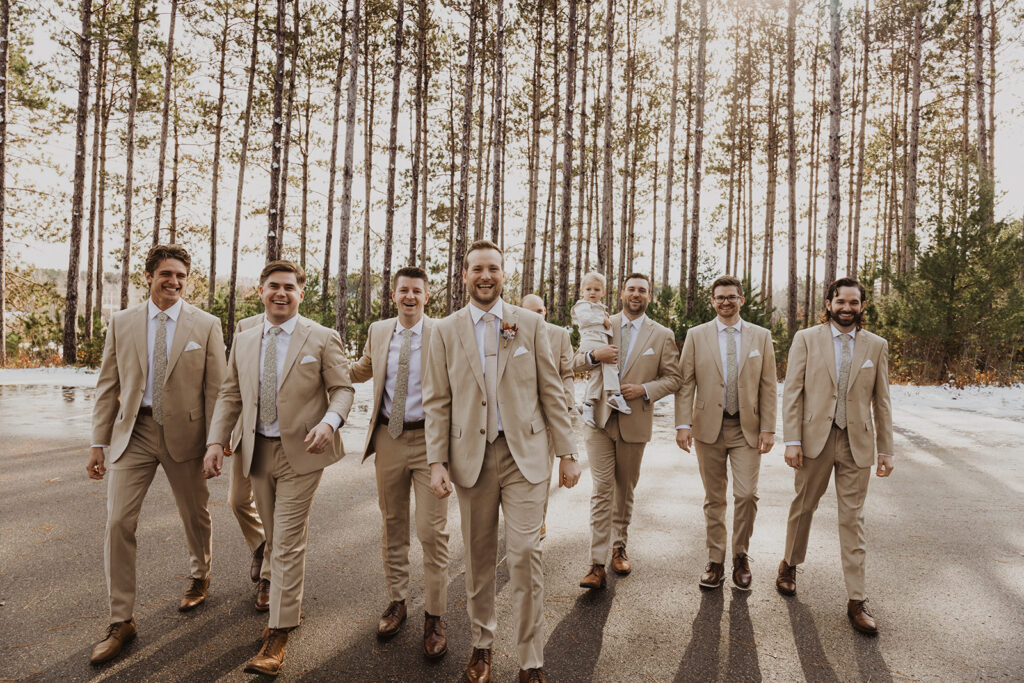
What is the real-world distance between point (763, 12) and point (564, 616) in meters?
27.4


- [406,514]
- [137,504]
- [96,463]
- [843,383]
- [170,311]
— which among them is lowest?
[406,514]

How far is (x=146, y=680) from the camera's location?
10.5 feet

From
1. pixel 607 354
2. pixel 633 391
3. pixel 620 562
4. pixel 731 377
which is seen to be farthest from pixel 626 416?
pixel 620 562

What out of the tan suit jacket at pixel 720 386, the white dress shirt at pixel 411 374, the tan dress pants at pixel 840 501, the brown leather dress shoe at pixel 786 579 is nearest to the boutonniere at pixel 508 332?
the white dress shirt at pixel 411 374

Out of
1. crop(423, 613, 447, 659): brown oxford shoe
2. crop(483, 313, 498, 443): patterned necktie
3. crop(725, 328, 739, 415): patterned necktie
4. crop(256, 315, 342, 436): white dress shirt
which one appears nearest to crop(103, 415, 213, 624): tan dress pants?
crop(256, 315, 342, 436): white dress shirt

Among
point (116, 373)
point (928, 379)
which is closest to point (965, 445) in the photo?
point (928, 379)

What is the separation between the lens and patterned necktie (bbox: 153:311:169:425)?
4016 mm

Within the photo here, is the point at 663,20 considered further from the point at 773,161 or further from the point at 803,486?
the point at 803,486

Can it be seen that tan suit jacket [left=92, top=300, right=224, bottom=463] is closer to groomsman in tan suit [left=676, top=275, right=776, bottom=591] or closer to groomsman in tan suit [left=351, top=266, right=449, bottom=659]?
groomsman in tan suit [left=351, top=266, right=449, bottom=659]

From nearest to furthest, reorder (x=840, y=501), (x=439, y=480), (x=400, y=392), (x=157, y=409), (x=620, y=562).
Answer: (x=439, y=480) < (x=157, y=409) < (x=400, y=392) < (x=840, y=501) < (x=620, y=562)

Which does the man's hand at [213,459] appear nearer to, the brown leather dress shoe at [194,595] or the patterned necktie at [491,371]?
the brown leather dress shoe at [194,595]

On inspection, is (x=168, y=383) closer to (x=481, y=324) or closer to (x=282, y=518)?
(x=282, y=518)

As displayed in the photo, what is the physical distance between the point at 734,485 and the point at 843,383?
1124 millimetres

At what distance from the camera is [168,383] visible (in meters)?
4.08
